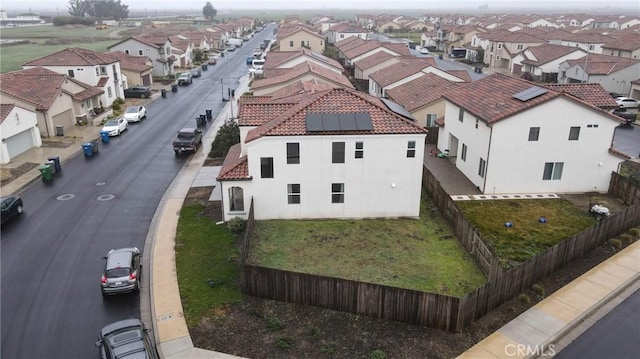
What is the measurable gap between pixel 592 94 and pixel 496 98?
24.1 ft

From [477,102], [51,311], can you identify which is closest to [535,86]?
[477,102]

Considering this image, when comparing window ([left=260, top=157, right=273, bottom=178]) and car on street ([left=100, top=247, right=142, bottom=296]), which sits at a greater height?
window ([left=260, top=157, right=273, bottom=178])

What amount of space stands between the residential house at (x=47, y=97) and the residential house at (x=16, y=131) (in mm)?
391

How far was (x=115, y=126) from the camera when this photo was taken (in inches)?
1836

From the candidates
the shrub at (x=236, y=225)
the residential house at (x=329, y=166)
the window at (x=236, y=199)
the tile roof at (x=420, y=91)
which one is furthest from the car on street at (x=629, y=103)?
the shrub at (x=236, y=225)

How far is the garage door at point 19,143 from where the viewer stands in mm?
38375

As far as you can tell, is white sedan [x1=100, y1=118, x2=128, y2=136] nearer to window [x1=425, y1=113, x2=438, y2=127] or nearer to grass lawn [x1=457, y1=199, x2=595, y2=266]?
window [x1=425, y1=113, x2=438, y2=127]

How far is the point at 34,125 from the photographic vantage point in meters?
41.2

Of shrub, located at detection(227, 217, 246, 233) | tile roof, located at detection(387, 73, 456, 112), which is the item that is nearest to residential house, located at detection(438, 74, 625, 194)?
tile roof, located at detection(387, 73, 456, 112)

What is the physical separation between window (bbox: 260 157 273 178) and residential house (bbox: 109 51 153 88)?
4697cm

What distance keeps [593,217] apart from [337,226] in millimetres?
14882

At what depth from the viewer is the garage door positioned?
38375 millimetres

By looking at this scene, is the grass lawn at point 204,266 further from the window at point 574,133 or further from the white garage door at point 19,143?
the window at point 574,133

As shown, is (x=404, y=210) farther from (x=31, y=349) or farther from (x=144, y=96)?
(x=144, y=96)
